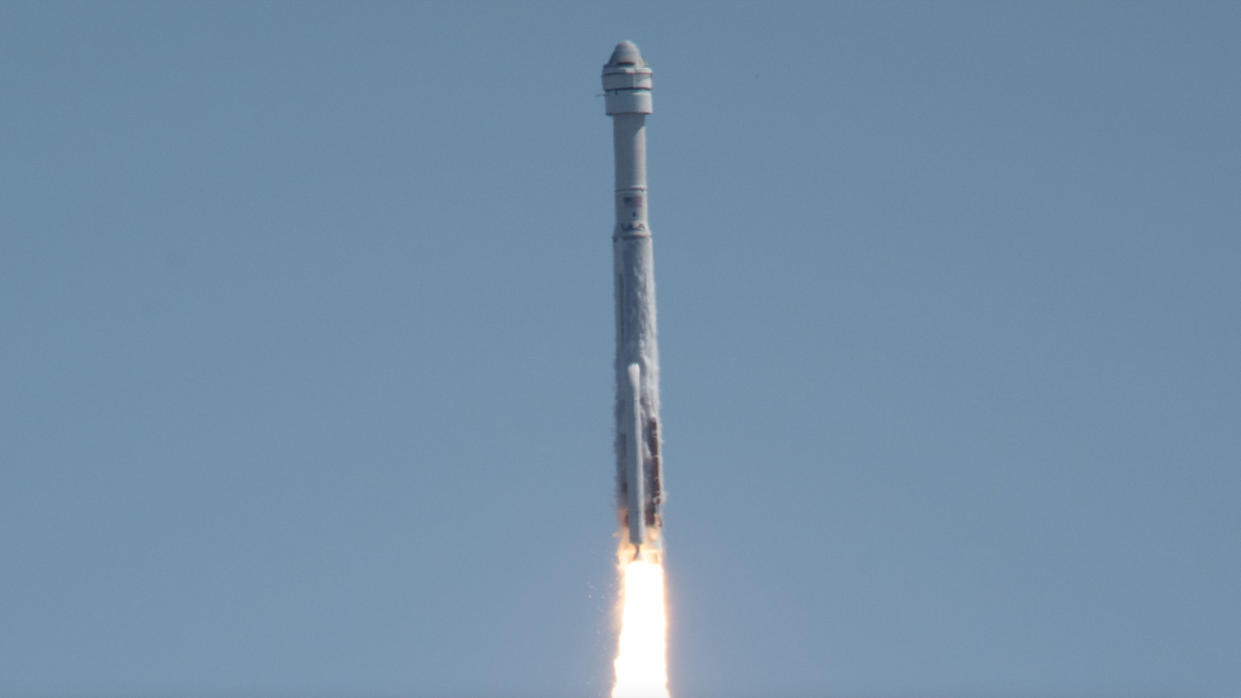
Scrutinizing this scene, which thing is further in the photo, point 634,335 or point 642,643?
point 642,643

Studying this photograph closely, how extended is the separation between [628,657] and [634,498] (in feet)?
23.5

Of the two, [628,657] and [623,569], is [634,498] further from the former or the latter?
[628,657]

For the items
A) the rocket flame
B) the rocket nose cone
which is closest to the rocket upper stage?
the rocket nose cone

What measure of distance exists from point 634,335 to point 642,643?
906 cm

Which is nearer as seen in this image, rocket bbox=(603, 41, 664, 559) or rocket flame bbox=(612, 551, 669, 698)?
rocket bbox=(603, 41, 664, 559)

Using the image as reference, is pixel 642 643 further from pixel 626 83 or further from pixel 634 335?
pixel 626 83

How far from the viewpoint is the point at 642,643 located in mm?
75062

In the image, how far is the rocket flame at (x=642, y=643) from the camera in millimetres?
73562

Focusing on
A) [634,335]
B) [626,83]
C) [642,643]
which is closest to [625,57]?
[626,83]

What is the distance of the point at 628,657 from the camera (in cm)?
7538

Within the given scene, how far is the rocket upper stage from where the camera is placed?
7038 cm

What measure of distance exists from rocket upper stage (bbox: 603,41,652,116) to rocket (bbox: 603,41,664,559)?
0.02m

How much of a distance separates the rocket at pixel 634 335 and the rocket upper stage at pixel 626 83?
0.02 meters

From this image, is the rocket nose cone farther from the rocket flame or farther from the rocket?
the rocket flame
